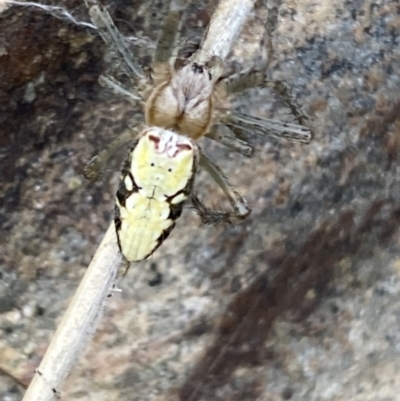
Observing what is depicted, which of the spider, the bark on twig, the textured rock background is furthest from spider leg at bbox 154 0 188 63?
the bark on twig

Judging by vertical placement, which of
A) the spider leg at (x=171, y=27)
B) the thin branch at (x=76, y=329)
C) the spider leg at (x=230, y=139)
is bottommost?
the thin branch at (x=76, y=329)

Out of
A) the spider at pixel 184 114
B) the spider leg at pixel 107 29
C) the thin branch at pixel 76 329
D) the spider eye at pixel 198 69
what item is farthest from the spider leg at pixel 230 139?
the thin branch at pixel 76 329

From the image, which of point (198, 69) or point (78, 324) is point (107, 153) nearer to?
point (198, 69)

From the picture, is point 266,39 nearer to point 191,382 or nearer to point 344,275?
point 344,275

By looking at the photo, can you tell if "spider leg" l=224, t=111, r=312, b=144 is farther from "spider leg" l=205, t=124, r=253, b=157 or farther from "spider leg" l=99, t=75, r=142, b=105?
"spider leg" l=99, t=75, r=142, b=105

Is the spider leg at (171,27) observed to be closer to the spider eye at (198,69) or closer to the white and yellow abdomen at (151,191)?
the spider eye at (198,69)

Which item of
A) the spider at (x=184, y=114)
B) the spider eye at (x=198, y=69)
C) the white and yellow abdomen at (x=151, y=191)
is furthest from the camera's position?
the spider eye at (x=198, y=69)
